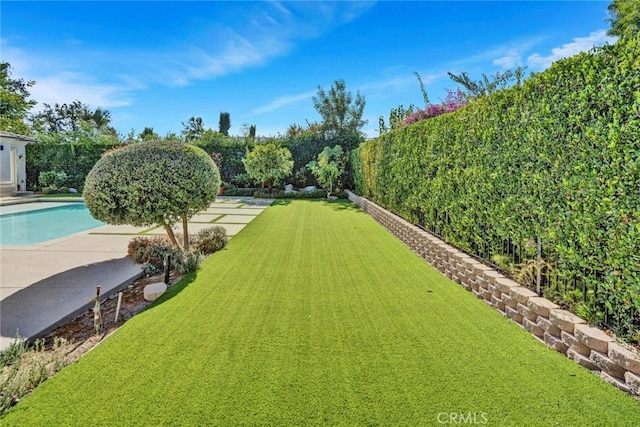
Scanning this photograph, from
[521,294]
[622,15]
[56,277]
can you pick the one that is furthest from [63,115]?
[521,294]

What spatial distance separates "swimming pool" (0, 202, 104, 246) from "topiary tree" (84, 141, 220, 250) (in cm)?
391

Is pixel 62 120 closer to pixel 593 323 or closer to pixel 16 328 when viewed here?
pixel 16 328

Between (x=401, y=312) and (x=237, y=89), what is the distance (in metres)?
24.9

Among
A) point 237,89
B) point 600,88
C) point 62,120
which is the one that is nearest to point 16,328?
point 600,88

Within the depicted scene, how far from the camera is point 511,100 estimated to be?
448 cm

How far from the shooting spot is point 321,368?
3084 millimetres

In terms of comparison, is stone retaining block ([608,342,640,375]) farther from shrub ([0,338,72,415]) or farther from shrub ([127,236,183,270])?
shrub ([127,236,183,270])

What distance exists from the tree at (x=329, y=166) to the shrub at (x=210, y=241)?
14092mm

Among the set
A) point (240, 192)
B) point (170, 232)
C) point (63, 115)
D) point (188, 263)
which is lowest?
point (188, 263)

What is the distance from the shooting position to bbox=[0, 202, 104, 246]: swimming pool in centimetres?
977

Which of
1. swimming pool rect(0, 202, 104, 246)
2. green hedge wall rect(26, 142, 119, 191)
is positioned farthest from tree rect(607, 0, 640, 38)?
green hedge wall rect(26, 142, 119, 191)

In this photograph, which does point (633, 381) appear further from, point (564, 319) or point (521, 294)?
point (521, 294)

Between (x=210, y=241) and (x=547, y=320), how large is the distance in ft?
21.3

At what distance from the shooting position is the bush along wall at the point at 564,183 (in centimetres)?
278
